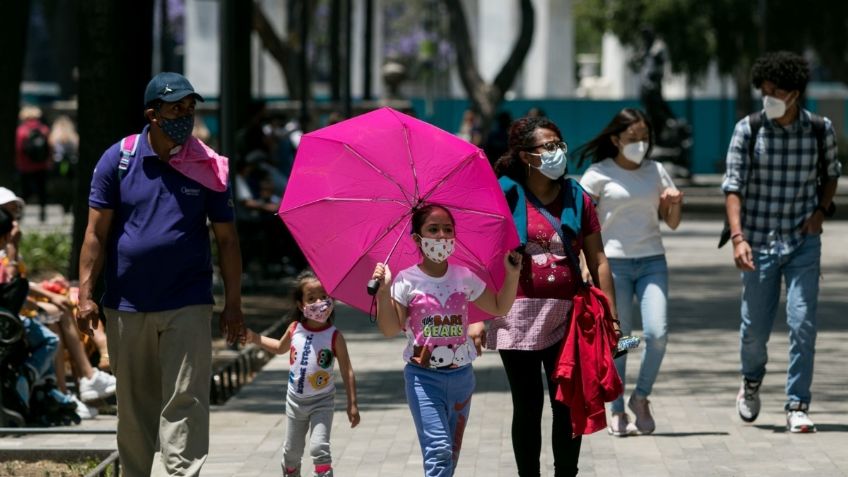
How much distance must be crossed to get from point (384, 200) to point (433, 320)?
0.54 meters

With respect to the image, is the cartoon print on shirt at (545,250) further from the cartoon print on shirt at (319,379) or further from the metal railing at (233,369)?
the metal railing at (233,369)

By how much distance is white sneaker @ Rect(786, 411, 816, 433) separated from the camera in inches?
374

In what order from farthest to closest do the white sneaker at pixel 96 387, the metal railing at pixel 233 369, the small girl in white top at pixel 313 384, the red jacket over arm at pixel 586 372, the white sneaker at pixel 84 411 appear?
1. the metal railing at pixel 233 369
2. the white sneaker at pixel 96 387
3. the white sneaker at pixel 84 411
4. the small girl in white top at pixel 313 384
5. the red jacket over arm at pixel 586 372

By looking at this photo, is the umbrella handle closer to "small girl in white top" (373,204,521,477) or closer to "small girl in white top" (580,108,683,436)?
"small girl in white top" (373,204,521,477)

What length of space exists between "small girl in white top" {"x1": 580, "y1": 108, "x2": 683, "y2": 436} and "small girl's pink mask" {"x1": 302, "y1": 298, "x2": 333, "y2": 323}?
216 centimetres

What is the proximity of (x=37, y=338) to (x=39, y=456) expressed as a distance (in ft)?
4.75

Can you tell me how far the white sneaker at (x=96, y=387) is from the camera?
33.3 ft

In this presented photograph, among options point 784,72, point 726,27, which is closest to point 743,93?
point 726,27

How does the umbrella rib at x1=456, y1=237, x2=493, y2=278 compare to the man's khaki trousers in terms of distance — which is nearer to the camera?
the umbrella rib at x1=456, y1=237, x2=493, y2=278

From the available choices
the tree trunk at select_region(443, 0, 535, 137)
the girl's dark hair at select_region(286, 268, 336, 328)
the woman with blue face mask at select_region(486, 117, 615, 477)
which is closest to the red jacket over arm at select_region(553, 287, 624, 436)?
the woman with blue face mask at select_region(486, 117, 615, 477)

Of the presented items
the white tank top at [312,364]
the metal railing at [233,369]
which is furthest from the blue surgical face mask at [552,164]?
the metal railing at [233,369]

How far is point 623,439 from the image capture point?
945 centimetres

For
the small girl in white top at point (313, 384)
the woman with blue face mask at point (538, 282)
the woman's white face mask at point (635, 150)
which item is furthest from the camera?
the woman's white face mask at point (635, 150)

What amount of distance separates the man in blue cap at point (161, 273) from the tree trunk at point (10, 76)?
10503mm
